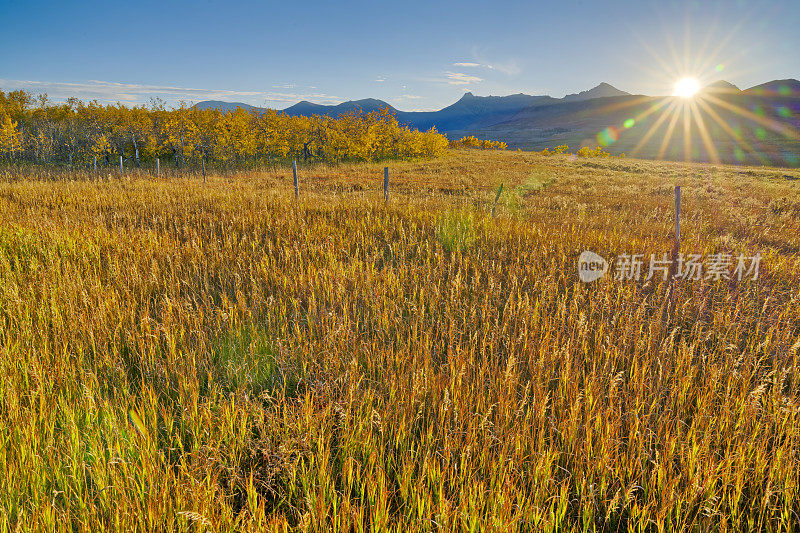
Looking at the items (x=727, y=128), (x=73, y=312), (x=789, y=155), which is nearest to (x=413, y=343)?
(x=73, y=312)

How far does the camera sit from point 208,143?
50.9 meters

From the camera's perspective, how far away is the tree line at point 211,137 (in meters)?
47.3

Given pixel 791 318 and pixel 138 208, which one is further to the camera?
pixel 138 208

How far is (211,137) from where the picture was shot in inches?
1950

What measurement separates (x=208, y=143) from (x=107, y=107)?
84.5 feet

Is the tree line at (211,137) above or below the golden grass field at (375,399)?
above

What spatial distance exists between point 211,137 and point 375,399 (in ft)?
183

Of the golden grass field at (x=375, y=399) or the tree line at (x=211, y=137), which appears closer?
the golden grass field at (x=375, y=399)

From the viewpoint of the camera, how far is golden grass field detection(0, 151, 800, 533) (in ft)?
6.43

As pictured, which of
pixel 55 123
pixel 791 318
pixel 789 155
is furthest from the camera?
pixel 789 155

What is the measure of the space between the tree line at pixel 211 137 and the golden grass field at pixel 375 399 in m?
42.2

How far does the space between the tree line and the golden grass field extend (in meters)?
42.2

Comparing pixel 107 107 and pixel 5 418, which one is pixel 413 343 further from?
pixel 107 107

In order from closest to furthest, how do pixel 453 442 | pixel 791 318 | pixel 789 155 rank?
pixel 453 442, pixel 791 318, pixel 789 155
